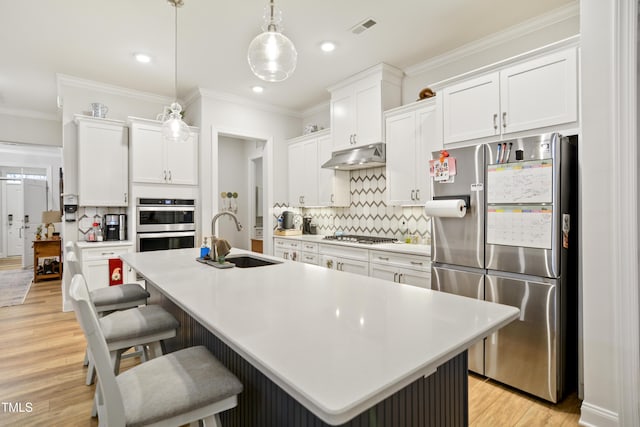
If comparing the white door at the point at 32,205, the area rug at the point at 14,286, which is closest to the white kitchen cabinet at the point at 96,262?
the area rug at the point at 14,286

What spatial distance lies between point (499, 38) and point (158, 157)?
13.1ft

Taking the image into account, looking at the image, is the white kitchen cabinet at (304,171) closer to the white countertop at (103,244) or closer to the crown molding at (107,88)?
the crown molding at (107,88)

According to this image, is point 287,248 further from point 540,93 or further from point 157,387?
point 157,387

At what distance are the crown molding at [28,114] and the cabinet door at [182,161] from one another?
275 cm

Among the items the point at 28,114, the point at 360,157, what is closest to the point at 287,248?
the point at 360,157

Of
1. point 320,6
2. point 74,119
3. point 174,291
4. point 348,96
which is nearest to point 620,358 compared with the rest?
point 174,291

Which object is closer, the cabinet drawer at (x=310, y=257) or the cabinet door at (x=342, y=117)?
the cabinet door at (x=342, y=117)

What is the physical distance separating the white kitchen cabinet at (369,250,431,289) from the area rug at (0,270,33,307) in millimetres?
4667

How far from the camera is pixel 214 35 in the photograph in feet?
10.2

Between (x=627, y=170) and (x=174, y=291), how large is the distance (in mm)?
2395

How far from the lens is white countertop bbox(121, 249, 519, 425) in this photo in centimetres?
75

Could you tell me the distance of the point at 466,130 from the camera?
2.77 m

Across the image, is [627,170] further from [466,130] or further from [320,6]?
[320,6]

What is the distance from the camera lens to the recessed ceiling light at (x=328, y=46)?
10.7ft
